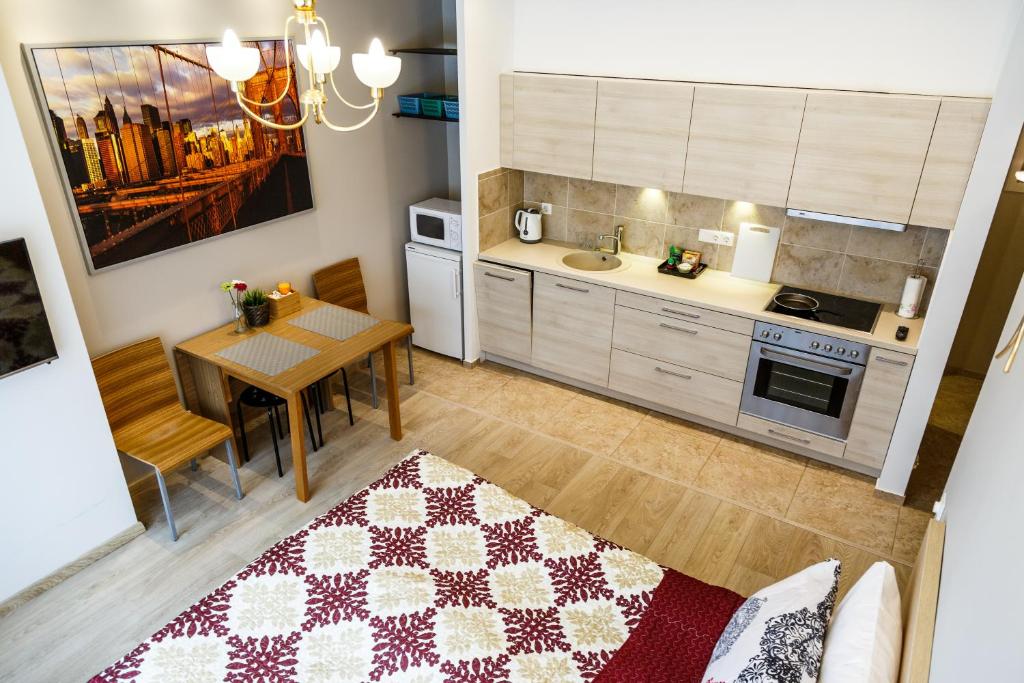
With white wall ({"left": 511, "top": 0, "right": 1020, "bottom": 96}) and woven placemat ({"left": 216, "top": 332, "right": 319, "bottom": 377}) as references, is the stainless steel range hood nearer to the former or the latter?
white wall ({"left": 511, "top": 0, "right": 1020, "bottom": 96})

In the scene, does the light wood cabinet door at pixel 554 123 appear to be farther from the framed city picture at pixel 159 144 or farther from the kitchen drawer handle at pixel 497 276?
the framed city picture at pixel 159 144

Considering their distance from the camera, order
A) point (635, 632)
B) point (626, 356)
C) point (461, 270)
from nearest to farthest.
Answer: point (635, 632), point (626, 356), point (461, 270)

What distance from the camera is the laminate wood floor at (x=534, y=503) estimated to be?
10.4ft

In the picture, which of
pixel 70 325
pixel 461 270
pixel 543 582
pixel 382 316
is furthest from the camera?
pixel 382 316

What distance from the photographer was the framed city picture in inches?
127

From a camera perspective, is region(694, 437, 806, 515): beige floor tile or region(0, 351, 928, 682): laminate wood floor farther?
region(694, 437, 806, 515): beige floor tile

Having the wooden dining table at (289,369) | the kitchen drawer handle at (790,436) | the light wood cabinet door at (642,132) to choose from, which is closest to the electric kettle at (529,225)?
the light wood cabinet door at (642,132)

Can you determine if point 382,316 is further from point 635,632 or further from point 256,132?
point 635,632

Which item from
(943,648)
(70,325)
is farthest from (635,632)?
(70,325)

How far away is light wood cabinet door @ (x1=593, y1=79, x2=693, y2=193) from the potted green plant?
2312mm

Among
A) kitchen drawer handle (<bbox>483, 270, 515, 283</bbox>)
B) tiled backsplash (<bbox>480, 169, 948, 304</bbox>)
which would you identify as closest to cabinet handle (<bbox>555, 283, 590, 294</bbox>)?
kitchen drawer handle (<bbox>483, 270, 515, 283</bbox>)

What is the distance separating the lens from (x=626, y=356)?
182 inches

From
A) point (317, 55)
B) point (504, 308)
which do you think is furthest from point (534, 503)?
point (317, 55)

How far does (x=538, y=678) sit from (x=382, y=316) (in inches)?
144
